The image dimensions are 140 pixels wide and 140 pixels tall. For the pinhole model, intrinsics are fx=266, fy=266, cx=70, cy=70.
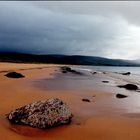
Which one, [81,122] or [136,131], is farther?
[81,122]

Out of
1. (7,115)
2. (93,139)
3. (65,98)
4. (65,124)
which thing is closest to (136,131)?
(93,139)

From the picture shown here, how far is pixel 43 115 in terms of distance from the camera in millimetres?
7336

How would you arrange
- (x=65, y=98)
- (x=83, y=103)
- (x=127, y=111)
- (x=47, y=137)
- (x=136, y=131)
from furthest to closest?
(x=65, y=98)
(x=83, y=103)
(x=127, y=111)
(x=136, y=131)
(x=47, y=137)

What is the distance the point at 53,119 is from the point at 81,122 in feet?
3.52

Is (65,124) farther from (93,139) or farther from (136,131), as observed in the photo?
(136,131)

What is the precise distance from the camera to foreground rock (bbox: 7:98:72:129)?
23.8ft

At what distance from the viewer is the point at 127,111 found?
32.8ft

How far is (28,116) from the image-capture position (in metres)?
7.43

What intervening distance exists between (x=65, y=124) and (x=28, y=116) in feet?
3.58

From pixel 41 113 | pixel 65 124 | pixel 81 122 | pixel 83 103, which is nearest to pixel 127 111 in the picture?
pixel 83 103

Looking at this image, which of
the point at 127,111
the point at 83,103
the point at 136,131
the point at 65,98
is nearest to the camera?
the point at 136,131

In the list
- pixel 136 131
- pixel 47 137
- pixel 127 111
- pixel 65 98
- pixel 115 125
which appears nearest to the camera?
pixel 47 137

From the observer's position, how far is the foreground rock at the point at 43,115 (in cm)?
726

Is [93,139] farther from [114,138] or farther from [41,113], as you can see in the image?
[41,113]
